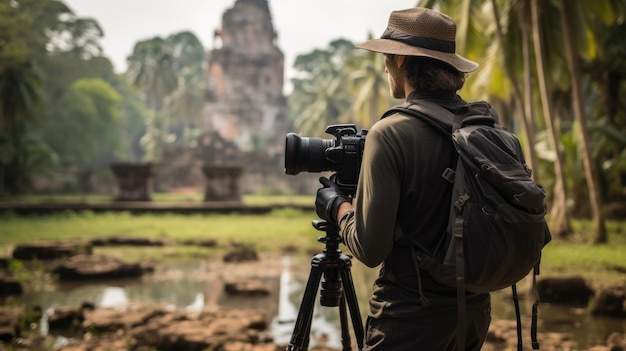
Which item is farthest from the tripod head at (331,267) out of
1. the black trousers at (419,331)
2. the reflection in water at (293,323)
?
the reflection in water at (293,323)

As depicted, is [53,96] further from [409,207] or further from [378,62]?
[409,207]

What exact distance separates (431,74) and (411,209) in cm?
42

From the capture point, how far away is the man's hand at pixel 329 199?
1697mm

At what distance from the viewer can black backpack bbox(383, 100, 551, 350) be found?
1396 mm

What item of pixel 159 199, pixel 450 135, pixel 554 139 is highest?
pixel 450 135

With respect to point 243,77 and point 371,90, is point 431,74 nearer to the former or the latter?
point 371,90

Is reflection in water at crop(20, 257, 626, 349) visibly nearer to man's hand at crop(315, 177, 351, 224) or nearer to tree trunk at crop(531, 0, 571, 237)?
man's hand at crop(315, 177, 351, 224)

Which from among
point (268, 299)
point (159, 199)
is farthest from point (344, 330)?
point (159, 199)

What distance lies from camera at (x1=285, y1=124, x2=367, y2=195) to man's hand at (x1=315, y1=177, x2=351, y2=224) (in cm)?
3

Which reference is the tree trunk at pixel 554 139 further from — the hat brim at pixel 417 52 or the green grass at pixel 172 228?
the hat brim at pixel 417 52

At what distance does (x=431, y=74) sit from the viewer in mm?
1653

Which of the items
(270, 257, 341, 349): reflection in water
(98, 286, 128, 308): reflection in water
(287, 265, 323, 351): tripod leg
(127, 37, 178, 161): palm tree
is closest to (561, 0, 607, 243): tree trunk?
(270, 257, 341, 349): reflection in water

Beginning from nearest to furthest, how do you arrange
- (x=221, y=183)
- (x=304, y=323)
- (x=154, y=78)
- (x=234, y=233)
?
(x=304, y=323)
(x=234, y=233)
(x=221, y=183)
(x=154, y=78)

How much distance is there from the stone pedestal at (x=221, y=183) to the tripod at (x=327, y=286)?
53.9ft
